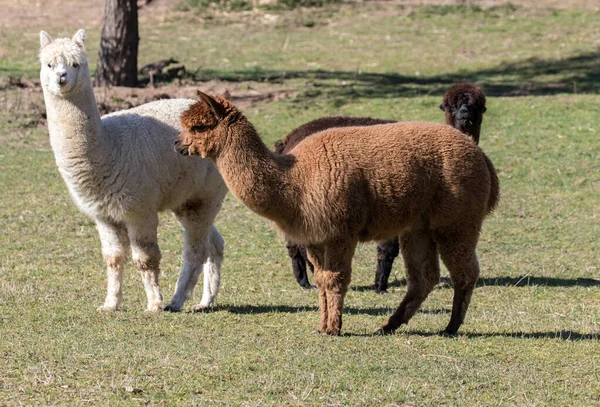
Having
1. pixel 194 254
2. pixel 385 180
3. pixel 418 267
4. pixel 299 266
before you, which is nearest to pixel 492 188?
pixel 418 267

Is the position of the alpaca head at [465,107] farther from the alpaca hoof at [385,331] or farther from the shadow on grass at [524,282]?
the alpaca hoof at [385,331]

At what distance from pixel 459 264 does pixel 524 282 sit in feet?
10.2

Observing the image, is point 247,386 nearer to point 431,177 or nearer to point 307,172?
point 307,172

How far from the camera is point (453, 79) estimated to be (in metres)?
19.8

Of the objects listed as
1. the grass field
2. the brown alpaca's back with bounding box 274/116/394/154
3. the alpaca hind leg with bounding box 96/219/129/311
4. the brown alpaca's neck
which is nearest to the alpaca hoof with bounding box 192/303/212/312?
the grass field

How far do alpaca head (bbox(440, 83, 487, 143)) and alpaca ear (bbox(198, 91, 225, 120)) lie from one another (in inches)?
140

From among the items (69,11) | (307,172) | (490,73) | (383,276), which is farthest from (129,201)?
(69,11)

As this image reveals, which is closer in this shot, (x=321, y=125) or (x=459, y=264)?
(x=459, y=264)

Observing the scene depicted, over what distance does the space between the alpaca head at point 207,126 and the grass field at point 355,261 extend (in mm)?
1325

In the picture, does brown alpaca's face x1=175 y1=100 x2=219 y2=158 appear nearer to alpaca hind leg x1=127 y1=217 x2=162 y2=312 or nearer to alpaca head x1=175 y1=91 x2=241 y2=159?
alpaca head x1=175 y1=91 x2=241 y2=159

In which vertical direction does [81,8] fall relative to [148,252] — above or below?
below

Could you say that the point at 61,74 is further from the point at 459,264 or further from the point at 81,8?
the point at 81,8

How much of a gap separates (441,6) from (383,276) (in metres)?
16.7

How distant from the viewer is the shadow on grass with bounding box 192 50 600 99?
1850cm
